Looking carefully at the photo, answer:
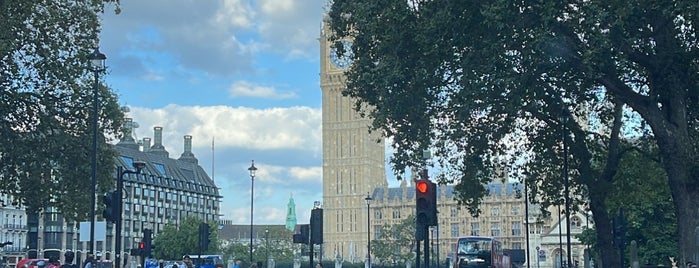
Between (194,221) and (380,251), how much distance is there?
2882 cm

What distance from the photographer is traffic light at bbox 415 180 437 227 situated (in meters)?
19.0

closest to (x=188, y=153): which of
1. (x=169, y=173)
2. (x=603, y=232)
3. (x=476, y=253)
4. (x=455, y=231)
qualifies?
(x=169, y=173)

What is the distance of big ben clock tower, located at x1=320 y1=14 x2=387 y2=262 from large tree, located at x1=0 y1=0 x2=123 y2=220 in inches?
4829

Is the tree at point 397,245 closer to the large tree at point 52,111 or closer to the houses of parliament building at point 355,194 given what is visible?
the houses of parliament building at point 355,194

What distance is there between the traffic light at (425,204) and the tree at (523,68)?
23.3 ft

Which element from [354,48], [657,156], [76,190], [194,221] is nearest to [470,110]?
[354,48]

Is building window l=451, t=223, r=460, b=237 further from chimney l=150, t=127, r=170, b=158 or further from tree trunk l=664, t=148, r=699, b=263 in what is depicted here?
tree trunk l=664, t=148, r=699, b=263

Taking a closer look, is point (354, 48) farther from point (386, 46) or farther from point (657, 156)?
point (657, 156)

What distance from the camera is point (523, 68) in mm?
26016

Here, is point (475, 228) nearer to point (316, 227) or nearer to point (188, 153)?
point (188, 153)

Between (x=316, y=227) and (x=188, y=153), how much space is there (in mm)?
137841

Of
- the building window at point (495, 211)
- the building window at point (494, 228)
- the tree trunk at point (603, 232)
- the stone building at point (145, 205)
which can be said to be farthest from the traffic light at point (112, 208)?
the building window at point (495, 211)

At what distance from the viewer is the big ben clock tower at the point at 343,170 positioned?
520 ft

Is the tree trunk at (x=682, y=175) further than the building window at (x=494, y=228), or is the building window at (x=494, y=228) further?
the building window at (x=494, y=228)
